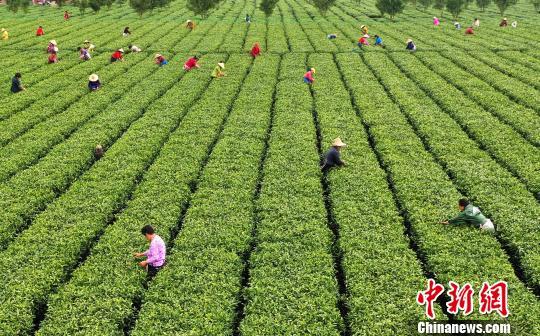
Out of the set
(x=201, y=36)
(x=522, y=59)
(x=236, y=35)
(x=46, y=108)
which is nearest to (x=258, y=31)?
Answer: (x=236, y=35)

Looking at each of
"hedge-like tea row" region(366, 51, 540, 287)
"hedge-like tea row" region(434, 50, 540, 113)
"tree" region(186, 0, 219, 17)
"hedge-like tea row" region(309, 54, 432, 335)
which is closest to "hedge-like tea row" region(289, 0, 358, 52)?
"hedge-like tea row" region(434, 50, 540, 113)

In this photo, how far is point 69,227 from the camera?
12977 mm

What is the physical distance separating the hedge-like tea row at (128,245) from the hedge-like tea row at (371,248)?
579cm

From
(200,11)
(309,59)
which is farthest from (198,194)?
(200,11)

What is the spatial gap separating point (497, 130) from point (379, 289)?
13.7 m

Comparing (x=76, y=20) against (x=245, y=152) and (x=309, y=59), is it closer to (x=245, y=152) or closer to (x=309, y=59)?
(x=309, y=59)

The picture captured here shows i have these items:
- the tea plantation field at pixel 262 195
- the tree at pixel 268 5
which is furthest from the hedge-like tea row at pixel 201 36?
the tree at pixel 268 5

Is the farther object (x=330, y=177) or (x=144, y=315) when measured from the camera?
(x=330, y=177)

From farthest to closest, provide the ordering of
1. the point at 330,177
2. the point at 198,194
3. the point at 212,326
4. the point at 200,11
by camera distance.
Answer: the point at 200,11
the point at 330,177
the point at 198,194
the point at 212,326

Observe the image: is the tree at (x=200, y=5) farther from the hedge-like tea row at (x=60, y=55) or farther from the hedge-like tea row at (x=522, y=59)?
the hedge-like tea row at (x=522, y=59)

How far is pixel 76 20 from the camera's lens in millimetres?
57281

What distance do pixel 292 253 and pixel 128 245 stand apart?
5.10m

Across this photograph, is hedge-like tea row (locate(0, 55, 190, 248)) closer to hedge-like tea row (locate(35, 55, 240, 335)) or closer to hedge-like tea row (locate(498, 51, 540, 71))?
hedge-like tea row (locate(35, 55, 240, 335))

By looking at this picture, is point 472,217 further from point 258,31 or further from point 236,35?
point 258,31
